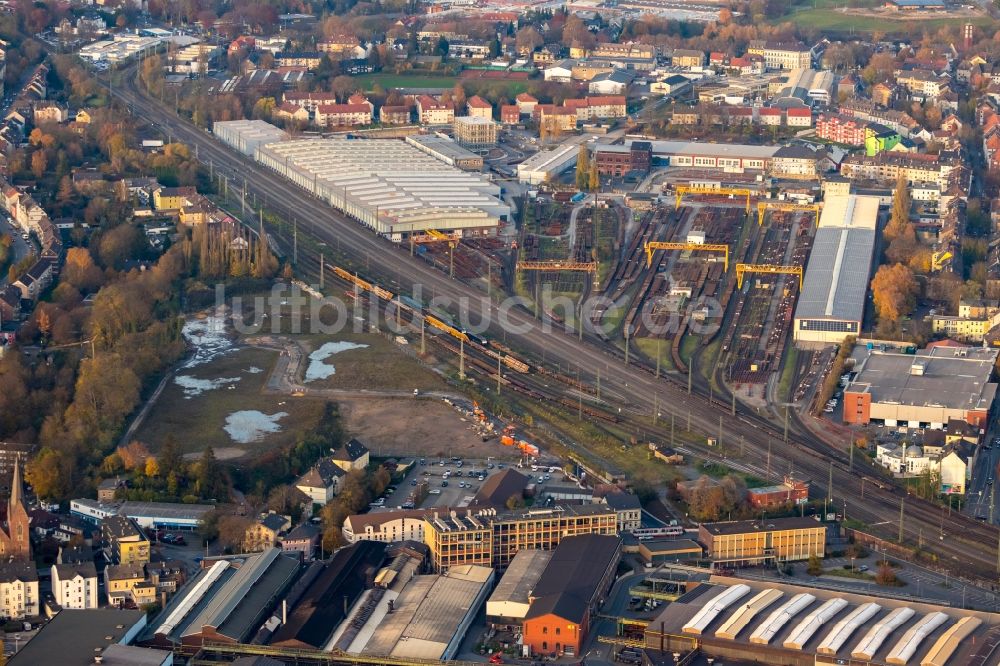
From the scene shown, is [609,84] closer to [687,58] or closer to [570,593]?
[687,58]

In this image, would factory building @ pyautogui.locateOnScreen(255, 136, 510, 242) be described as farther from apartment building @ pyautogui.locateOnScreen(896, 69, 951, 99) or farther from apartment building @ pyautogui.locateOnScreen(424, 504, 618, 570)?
apartment building @ pyautogui.locateOnScreen(424, 504, 618, 570)

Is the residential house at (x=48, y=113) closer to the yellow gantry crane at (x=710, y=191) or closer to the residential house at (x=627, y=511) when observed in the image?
the yellow gantry crane at (x=710, y=191)

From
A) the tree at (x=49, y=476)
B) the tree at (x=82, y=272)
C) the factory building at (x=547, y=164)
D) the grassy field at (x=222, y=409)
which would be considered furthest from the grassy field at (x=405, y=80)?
the tree at (x=49, y=476)

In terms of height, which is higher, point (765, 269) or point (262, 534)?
point (262, 534)

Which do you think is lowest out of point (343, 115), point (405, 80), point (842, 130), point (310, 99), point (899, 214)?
point (405, 80)

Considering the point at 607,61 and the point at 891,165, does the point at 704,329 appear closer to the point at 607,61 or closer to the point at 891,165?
the point at 891,165

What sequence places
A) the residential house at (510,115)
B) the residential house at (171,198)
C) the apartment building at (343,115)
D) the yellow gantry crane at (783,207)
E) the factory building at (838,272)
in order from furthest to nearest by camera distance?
the residential house at (510,115) < the apartment building at (343,115) < the residential house at (171,198) < the yellow gantry crane at (783,207) < the factory building at (838,272)

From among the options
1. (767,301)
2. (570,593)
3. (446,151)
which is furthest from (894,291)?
(446,151)

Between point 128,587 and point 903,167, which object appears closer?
point 128,587
